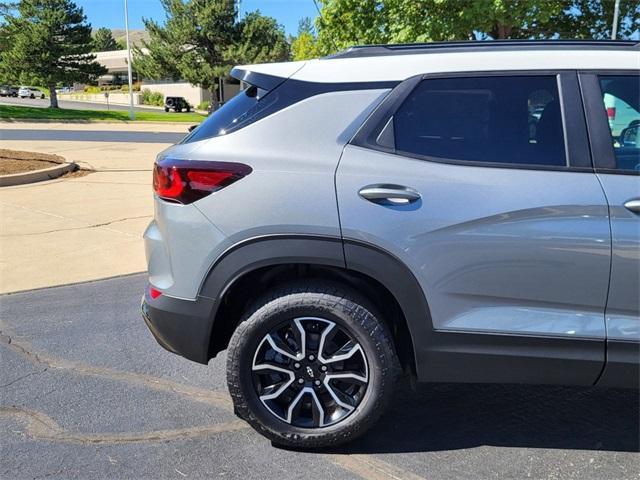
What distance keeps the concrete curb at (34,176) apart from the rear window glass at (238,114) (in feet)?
30.0

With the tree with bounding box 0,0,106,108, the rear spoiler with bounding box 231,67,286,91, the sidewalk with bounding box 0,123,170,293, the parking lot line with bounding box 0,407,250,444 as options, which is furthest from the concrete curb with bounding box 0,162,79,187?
the tree with bounding box 0,0,106,108

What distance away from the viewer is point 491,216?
99.3 inches

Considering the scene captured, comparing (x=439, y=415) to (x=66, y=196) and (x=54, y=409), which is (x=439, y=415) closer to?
(x=54, y=409)

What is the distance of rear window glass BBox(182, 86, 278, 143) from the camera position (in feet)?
9.20

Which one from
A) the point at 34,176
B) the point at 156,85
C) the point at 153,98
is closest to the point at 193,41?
the point at 153,98

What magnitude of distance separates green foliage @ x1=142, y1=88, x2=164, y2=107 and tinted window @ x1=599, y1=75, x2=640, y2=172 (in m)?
72.9

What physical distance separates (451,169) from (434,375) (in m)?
0.97

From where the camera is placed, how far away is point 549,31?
71.2ft

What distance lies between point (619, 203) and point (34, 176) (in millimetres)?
11195

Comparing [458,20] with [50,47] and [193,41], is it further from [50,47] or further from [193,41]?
[193,41]

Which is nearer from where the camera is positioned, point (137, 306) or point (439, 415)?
point (439, 415)

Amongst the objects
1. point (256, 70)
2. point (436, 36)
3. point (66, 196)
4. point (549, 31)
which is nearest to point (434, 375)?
point (256, 70)

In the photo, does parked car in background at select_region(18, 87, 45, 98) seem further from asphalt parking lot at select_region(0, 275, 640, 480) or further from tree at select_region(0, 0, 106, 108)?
asphalt parking lot at select_region(0, 275, 640, 480)

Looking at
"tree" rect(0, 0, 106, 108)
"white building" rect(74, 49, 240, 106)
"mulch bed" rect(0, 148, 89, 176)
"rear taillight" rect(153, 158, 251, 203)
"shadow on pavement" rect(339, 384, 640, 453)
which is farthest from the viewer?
"white building" rect(74, 49, 240, 106)
